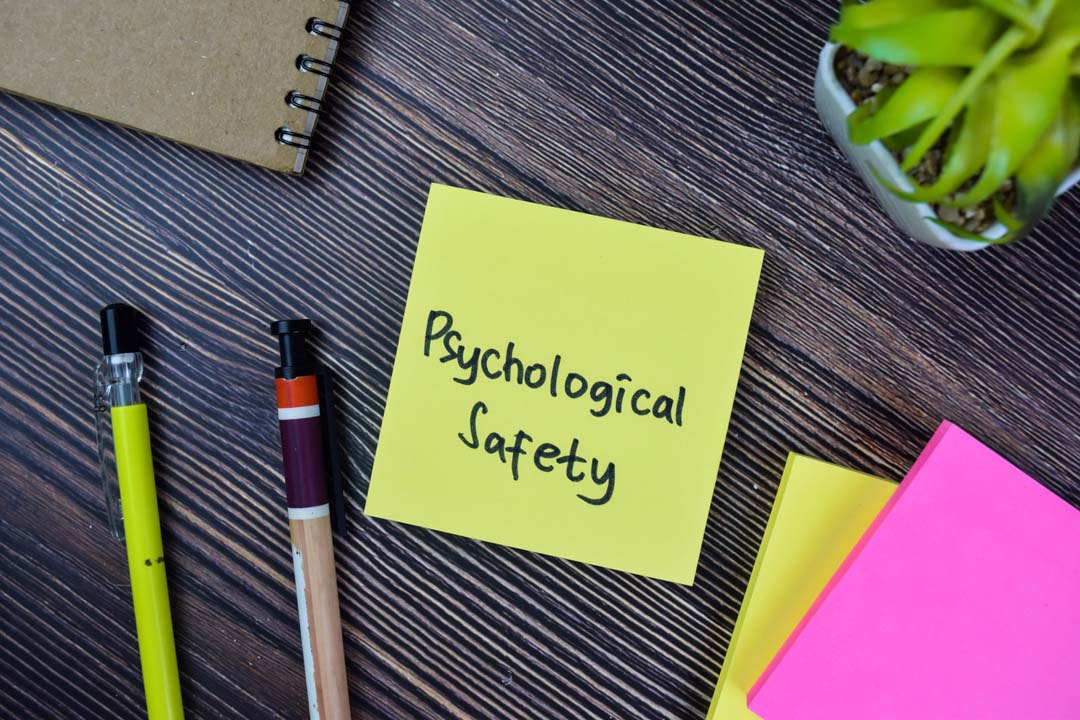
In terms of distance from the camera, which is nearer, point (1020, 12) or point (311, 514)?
point (1020, 12)

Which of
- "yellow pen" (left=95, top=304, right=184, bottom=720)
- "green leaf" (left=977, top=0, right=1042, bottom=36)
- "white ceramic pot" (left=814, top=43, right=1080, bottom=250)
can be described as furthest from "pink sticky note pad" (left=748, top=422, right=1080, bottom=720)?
"yellow pen" (left=95, top=304, right=184, bottom=720)

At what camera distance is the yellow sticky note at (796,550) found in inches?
17.3

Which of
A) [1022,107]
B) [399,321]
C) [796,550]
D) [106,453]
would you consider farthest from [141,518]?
[1022,107]

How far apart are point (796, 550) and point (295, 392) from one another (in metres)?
0.33

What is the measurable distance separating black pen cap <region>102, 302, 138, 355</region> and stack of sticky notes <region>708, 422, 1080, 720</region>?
0.45 meters

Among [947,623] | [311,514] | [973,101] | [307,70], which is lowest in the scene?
[947,623]

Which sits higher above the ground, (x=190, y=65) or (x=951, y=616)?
(x=190, y=65)

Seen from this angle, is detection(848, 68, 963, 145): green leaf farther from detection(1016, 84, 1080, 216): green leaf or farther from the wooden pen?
the wooden pen

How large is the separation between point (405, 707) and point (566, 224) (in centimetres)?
33

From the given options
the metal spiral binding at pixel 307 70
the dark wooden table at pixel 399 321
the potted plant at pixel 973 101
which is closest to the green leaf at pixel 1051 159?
the potted plant at pixel 973 101

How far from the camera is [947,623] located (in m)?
0.43

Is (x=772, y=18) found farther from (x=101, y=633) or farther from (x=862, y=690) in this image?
(x=101, y=633)

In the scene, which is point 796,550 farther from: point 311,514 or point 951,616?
point 311,514

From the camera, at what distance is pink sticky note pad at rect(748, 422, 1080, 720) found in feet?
1.40
